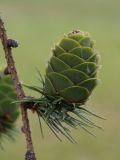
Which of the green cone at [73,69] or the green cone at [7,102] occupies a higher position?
the green cone at [73,69]

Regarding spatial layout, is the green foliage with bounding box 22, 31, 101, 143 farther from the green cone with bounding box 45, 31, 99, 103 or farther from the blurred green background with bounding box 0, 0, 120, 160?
the blurred green background with bounding box 0, 0, 120, 160

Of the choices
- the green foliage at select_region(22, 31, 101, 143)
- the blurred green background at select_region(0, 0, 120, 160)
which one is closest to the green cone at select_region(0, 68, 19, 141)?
the green foliage at select_region(22, 31, 101, 143)

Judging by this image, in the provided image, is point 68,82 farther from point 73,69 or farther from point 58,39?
point 58,39

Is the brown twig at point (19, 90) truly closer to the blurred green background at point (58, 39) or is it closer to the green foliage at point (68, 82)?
the green foliage at point (68, 82)

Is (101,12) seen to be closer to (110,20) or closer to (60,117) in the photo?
(110,20)

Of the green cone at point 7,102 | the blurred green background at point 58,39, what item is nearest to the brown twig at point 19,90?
the green cone at point 7,102

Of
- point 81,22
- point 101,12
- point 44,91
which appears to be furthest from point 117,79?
point 44,91

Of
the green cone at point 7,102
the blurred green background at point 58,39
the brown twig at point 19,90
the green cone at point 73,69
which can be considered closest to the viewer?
the brown twig at point 19,90
